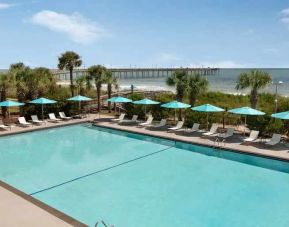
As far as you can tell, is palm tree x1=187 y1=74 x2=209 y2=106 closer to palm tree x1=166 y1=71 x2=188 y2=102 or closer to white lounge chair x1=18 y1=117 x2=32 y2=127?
palm tree x1=166 y1=71 x2=188 y2=102

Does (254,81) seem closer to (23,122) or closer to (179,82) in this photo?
(179,82)

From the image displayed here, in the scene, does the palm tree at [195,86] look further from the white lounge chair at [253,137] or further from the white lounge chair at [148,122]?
the white lounge chair at [253,137]

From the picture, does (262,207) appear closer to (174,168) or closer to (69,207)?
(174,168)

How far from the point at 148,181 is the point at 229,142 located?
20.4 feet

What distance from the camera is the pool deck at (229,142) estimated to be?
1401cm

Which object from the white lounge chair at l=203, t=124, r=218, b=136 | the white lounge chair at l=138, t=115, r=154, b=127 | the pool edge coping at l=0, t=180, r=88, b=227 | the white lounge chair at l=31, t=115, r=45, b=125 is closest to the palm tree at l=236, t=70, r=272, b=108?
the white lounge chair at l=203, t=124, r=218, b=136

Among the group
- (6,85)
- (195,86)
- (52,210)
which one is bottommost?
(52,210)

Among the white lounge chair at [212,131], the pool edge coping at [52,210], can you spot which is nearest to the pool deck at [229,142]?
the white lounge chair at [212,131]

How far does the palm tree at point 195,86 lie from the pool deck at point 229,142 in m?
4.13

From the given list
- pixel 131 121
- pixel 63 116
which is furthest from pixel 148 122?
pixel 63 116

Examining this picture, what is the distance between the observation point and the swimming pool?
891 centimetres

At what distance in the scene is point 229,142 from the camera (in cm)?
1594

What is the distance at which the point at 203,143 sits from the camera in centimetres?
1573

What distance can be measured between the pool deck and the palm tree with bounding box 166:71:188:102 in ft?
13.0
